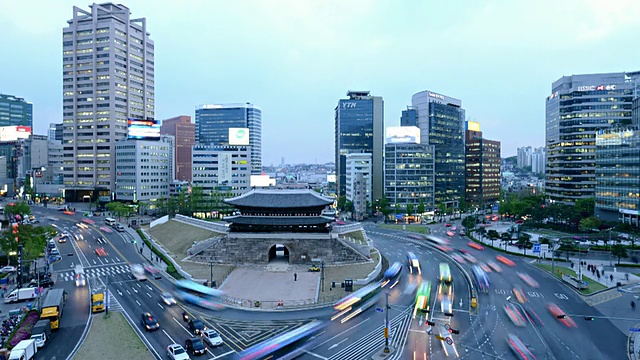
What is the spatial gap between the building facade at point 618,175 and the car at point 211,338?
116m

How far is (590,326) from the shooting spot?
155 ft

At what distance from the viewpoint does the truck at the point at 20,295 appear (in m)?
55.2

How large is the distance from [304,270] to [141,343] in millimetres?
34783

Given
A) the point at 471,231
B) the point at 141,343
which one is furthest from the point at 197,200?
the point at 141,343

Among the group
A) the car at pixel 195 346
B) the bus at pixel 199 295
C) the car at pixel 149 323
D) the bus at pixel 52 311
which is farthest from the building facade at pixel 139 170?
the car at pixel 195 346

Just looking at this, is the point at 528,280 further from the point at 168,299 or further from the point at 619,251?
the point at 168,299

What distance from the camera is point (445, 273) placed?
2800 inches

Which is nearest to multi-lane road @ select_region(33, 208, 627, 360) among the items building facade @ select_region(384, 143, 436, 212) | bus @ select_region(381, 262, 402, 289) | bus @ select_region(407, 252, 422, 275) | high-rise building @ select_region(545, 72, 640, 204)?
bus @ select_region(381, 262, 402, 289)

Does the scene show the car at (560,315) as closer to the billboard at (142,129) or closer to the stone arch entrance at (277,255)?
the stone arch entrance at (277,255)

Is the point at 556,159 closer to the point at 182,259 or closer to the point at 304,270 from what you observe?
the point at 304,270

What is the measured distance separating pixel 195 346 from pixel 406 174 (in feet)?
427

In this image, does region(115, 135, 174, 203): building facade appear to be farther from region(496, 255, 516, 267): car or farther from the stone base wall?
region(496, 255, 516, 267): car

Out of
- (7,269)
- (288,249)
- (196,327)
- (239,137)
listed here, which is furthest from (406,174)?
(7,269)

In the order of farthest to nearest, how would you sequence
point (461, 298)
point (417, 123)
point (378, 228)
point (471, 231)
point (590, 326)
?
point (417, 123) → point (378, 228) → point (471, 231) → point (461, 298) → point (590, 326)
